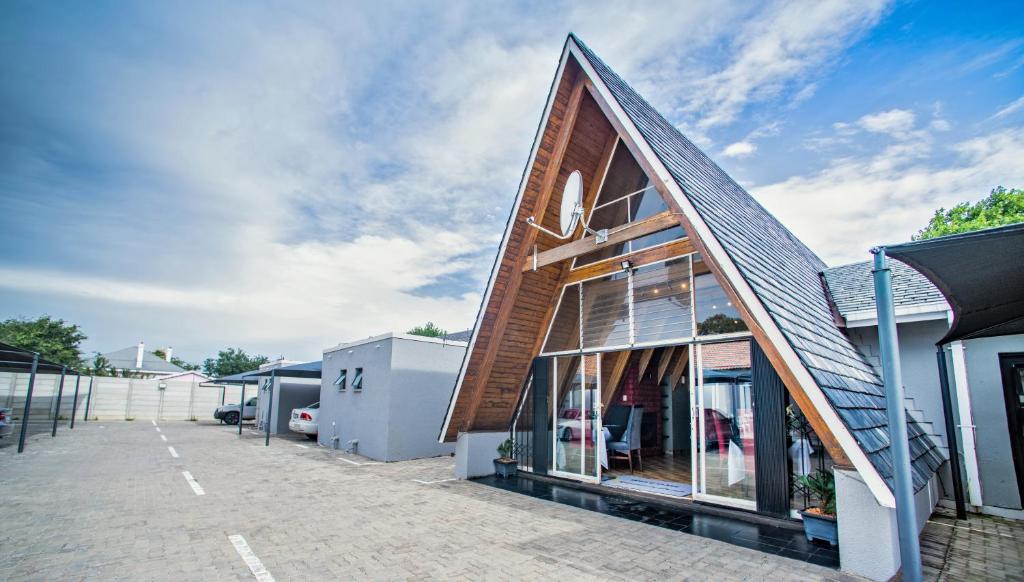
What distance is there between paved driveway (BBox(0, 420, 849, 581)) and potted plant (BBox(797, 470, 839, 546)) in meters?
0.65

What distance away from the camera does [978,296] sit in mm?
3314

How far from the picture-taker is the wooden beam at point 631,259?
20.8 feet

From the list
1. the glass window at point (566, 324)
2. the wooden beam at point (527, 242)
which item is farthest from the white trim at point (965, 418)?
the wooden beam at point (527, 242)

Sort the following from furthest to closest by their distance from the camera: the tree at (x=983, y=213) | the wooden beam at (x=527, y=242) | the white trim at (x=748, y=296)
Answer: the tree at (x=983, y=213) < the wooden beam at (x=527, y=242) < the white trim at (x=748, y=296)

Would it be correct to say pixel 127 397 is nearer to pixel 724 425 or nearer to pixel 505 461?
pixel 505 461

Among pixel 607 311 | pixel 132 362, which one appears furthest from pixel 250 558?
pixel 132 362

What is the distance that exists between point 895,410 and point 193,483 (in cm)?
914

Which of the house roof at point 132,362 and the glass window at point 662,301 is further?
the house roof at point 132,362

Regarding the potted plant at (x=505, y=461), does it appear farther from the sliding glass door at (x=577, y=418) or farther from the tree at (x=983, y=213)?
the tree at (x=983, y=213)

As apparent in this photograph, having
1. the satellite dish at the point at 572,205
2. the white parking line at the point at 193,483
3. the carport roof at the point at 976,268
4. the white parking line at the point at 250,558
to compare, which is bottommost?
the white parking line at the point at 193,483

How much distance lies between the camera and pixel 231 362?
173ft

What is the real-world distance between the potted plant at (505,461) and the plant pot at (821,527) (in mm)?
4707

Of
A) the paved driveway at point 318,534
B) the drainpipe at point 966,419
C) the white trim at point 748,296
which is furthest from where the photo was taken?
the drainpipe at point 966,419

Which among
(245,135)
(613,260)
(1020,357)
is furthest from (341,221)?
(1020,357)
